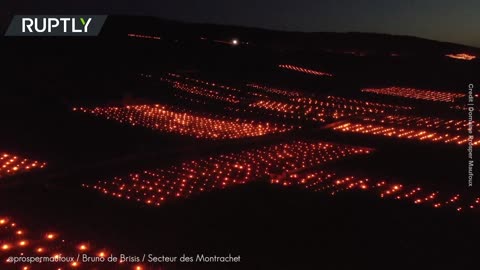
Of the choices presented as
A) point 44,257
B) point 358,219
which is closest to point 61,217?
point 44,257

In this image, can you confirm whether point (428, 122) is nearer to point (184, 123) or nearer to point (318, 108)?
point (318, 108)

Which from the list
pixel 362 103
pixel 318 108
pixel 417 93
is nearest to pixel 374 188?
pixel 318 108

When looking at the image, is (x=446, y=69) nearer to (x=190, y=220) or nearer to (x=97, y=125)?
(x=97, y=125)

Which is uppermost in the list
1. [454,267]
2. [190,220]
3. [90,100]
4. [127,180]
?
[90,100]

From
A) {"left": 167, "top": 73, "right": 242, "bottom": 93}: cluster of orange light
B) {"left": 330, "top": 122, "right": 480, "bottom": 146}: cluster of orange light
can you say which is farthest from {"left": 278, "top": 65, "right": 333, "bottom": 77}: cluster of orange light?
{"left": 330, "top": 122, "right": 480, "bottom": 146}: cluster of orange light

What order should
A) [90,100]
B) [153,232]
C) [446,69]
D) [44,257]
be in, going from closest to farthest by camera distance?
[44,257]
[153,232]
[90,100]
[446,69]

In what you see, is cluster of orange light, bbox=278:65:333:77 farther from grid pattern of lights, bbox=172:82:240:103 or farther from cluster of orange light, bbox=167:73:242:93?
grid pattern of lights, bbox=172:82:240:103
